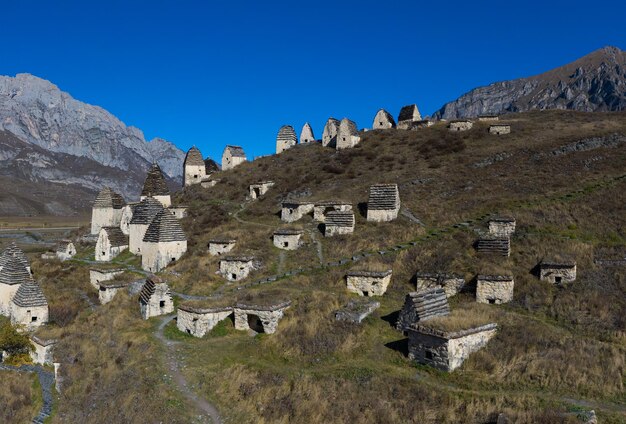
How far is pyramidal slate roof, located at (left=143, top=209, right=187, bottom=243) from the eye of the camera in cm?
3419

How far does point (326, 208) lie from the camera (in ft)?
123

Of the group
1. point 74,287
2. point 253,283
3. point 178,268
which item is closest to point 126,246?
point 74,287

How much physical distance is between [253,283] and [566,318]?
15876mm

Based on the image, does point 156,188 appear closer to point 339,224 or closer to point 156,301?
point 339,224

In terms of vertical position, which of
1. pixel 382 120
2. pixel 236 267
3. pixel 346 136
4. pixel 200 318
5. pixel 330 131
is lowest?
pixel 200 318

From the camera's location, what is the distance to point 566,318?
776 inches

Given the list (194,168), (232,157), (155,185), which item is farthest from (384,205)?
(232,157)

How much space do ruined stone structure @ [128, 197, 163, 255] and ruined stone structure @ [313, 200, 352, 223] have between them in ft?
41.2

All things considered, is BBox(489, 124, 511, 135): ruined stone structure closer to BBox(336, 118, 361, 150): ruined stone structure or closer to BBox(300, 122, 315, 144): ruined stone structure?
BBox(336, 118, 361, 150): ruined stone structure

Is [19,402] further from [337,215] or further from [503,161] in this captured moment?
[503,161]

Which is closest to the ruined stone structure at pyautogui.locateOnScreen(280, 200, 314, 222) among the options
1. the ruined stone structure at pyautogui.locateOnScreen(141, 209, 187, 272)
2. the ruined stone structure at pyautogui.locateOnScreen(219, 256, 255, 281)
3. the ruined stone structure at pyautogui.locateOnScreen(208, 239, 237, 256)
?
the ruined stone structure at pyautogui.locateOnScreen(208, 239, 237, 256)

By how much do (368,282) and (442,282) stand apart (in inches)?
145

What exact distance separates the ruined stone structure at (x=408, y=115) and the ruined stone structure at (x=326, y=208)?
1392 inches

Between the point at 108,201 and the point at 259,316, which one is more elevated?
the point at 108,201
